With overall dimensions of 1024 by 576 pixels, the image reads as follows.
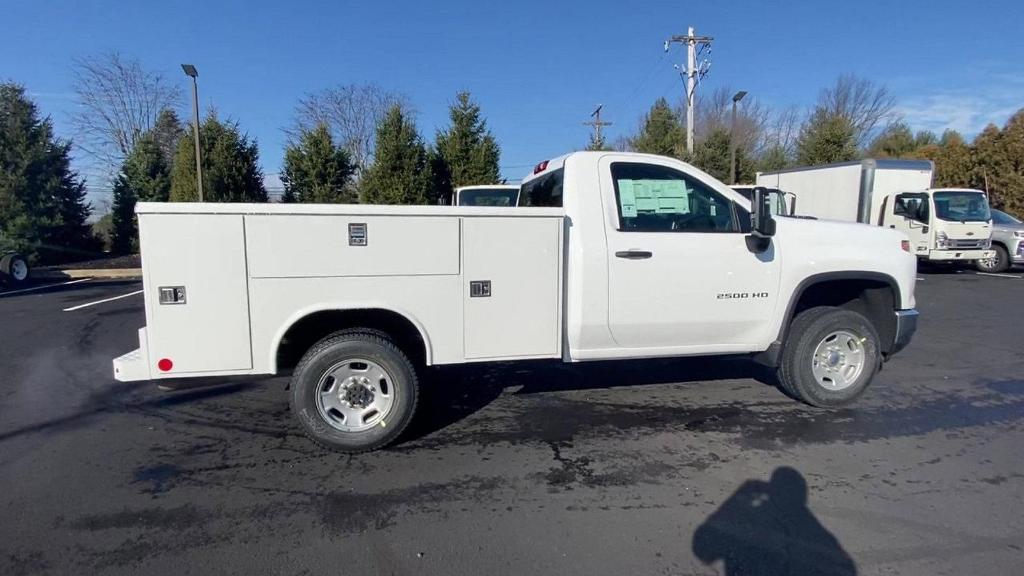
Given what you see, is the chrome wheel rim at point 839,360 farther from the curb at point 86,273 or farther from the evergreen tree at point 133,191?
the evergreen tree at point 133,191

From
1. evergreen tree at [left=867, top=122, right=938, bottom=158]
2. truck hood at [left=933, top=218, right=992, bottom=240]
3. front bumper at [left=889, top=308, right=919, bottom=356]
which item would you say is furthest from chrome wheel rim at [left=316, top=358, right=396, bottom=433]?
evergreen tree at [left=867, top=122, right=938, bottom=158]

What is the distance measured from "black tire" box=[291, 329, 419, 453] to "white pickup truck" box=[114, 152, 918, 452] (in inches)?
0.5

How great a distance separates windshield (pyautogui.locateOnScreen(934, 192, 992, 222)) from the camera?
14.7m

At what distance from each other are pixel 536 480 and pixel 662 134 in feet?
94.3

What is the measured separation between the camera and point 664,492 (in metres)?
3.66

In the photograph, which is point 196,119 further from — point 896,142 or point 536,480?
point 896,142

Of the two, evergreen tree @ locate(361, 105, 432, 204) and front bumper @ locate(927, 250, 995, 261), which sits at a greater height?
evergreen tree @ locate(361, 105, 432, 204)

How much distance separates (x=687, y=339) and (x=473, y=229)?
205 centimetres

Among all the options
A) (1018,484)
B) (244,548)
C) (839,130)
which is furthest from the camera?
(839,130)

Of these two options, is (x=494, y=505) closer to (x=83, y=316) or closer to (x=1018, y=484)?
(x=1018, y=484)

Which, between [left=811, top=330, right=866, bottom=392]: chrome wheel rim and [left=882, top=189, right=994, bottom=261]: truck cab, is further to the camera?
[left=882, top=189, right=994, bottom=261]: truck cab

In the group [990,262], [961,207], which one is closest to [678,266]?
[961,207]

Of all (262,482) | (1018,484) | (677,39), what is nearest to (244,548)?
(262,482)

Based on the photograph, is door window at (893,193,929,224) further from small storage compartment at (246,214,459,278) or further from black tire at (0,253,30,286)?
black tire at (0,253,30,286)
